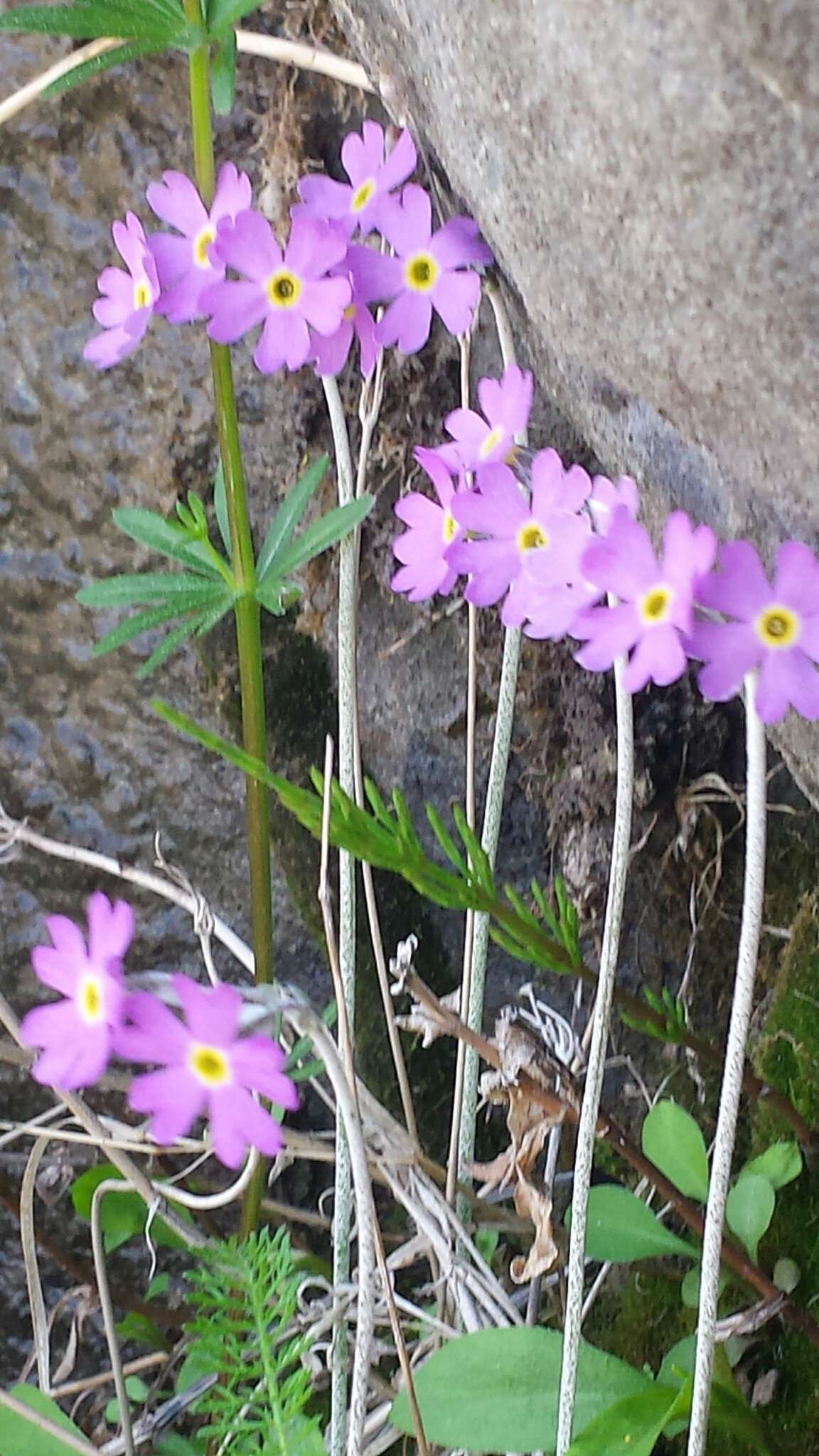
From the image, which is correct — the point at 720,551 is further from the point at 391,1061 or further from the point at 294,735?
the point at 391,1061

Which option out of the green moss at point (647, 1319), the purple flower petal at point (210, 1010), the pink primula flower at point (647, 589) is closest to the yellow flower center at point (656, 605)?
the pink primula flower at point (647, 589)

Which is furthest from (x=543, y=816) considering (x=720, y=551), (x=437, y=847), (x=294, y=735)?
(x=720, y=551)

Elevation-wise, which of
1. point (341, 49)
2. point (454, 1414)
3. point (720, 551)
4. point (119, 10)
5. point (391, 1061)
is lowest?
point (454, 1414)

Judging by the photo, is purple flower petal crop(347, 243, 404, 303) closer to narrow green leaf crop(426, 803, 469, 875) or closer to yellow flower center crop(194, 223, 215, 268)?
yellow flower center crop(194, 223, 215, 268)

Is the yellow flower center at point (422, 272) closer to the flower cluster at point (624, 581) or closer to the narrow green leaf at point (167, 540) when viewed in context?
the flower cluster at point (624, 581)

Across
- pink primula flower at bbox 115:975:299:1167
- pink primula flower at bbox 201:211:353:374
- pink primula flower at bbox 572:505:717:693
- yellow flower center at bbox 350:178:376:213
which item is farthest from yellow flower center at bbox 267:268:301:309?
pink primula flower at bbox 115:975:299:1167

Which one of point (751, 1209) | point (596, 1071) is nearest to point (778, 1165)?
point (751, 1209)

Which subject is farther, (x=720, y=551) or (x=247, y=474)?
(x=247, y=474)
